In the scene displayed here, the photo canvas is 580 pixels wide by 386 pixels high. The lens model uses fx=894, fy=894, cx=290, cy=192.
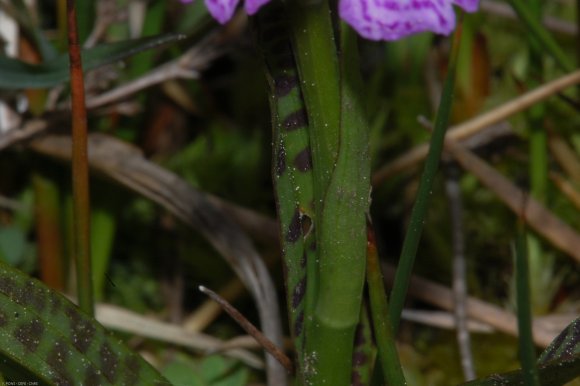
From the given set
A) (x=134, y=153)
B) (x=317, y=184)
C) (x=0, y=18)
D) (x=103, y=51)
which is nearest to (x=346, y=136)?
(x=317, y=184)

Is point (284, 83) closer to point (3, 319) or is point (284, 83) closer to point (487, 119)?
point (3, 319)

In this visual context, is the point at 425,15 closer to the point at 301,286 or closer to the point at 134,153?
the point at 301,286

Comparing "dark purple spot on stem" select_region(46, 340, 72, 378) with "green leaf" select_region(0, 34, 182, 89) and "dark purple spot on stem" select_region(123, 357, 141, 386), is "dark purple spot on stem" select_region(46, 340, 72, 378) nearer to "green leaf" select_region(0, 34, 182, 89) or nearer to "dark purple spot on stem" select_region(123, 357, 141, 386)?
"dark purple spot on stem" select_region(123, 357, 141, 386)

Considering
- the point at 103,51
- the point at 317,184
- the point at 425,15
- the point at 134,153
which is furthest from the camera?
the point at 134,153

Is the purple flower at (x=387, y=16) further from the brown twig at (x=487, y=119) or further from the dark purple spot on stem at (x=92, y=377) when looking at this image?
the brown twig at (x=487, y=119)

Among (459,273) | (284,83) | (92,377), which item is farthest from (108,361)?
(459,273)

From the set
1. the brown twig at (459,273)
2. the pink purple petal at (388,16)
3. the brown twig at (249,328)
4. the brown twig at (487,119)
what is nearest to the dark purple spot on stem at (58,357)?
the brown twig at (249,328)
